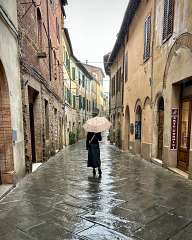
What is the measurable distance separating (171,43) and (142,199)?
206 inches

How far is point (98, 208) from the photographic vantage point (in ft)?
13.5

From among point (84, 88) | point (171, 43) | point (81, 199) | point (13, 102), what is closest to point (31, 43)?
point (13, 102)

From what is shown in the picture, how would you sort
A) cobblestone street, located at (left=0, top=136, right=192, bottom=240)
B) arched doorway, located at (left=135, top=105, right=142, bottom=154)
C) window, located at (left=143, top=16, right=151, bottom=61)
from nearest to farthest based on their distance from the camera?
1. cobblestone street, located at (left=0, top=136, right=192, bottom=240)
2. window, located at (left=143, top=16, right=151, bottom=61)
3. arched doorway, located at (left=135, top=105, right=142, bottom=154)

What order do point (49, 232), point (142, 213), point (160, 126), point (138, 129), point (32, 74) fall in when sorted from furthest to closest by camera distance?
point (138, 129), point (160, 126), point (32, 74), point (142, 213), point (49, 232)

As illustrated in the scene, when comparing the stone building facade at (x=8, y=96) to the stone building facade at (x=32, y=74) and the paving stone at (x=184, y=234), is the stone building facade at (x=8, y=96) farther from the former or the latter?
the paving stone at (x=184, y=234)

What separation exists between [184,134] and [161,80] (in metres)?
2.38

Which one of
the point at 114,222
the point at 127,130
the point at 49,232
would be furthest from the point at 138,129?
the point at 49,232

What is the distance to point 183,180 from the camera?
6.13 meters

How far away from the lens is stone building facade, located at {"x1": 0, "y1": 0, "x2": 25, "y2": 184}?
199 inches

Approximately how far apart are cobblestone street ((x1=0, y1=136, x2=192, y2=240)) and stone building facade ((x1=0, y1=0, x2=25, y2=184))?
62 cm

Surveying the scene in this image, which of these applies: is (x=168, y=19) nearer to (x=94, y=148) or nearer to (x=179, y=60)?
(x=179, y=60)

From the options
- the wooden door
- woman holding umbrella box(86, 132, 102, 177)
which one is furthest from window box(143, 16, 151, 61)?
woman holding umbrella box(86, 132, 102, 177)

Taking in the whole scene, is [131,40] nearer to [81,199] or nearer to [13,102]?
[13,102]

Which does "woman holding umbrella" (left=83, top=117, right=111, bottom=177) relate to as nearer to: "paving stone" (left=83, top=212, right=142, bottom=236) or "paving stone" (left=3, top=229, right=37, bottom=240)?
"paving stone" (left=83, top=212, right=142, bottom=236)
